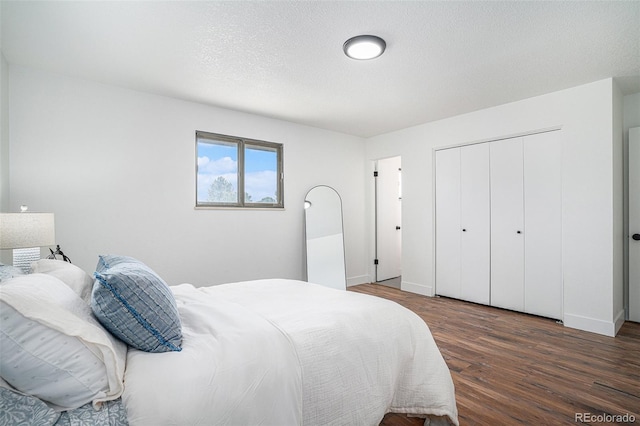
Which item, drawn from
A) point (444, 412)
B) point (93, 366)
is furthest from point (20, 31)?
point (444, 412)

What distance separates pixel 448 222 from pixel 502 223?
675 millimetres

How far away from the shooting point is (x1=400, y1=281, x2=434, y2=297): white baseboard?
4.48 metres

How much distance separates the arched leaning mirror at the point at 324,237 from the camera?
14.9ft

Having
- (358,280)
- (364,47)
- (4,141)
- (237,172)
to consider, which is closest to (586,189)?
(364,47)

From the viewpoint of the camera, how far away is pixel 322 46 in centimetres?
240

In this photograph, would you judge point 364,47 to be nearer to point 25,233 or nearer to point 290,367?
point 290,367

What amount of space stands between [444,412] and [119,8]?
298 cm

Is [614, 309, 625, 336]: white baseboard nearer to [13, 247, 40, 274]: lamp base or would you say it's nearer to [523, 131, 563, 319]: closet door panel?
[523, 131, 563, 319]: closet door panel

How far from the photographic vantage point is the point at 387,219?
219 inches

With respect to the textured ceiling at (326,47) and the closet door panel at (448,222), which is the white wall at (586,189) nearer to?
the textured ceiling at (326,47)

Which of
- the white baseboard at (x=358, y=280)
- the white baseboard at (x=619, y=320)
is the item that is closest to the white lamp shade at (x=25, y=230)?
the white baseboard at (x=358, y=280)

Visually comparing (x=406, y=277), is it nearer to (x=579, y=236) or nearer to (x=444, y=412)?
(x=579, y=236)

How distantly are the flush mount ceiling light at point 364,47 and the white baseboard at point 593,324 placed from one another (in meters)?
3.26

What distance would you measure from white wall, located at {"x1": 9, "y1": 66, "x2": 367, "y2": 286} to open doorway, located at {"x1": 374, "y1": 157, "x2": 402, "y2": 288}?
1.56 m
